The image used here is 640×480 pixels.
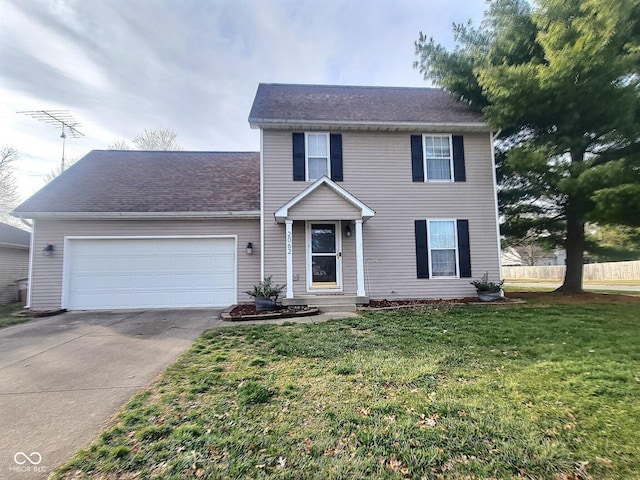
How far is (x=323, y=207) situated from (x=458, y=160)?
4.73 metres

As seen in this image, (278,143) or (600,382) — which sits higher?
(278,143)

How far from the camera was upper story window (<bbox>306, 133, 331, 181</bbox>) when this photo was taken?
9.73 meters

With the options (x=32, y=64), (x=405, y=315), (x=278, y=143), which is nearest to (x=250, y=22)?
(x=278, y=143)

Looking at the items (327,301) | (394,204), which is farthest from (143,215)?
(394,204)

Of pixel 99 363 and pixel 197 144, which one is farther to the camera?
pixel 197 144

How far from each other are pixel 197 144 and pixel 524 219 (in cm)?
1947

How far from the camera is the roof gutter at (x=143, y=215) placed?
9109 millimetres

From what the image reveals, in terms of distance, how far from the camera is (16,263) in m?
13.6

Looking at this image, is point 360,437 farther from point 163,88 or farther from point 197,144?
point 197,144

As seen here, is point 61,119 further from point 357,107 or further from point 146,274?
point 357,107

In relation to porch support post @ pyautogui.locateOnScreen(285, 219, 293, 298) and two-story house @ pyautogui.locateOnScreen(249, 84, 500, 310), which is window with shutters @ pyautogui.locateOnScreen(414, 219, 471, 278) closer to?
two-story house @ pyautogui.locateOnScreen(249, 84, 500, 310)

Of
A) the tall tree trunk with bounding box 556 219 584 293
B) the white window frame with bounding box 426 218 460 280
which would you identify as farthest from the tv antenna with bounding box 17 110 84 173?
the tall tree trunk with bounding box 556 219 584 293

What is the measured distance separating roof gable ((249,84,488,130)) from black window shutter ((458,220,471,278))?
124 inches

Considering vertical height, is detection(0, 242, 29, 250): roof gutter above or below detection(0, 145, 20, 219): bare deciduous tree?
below
